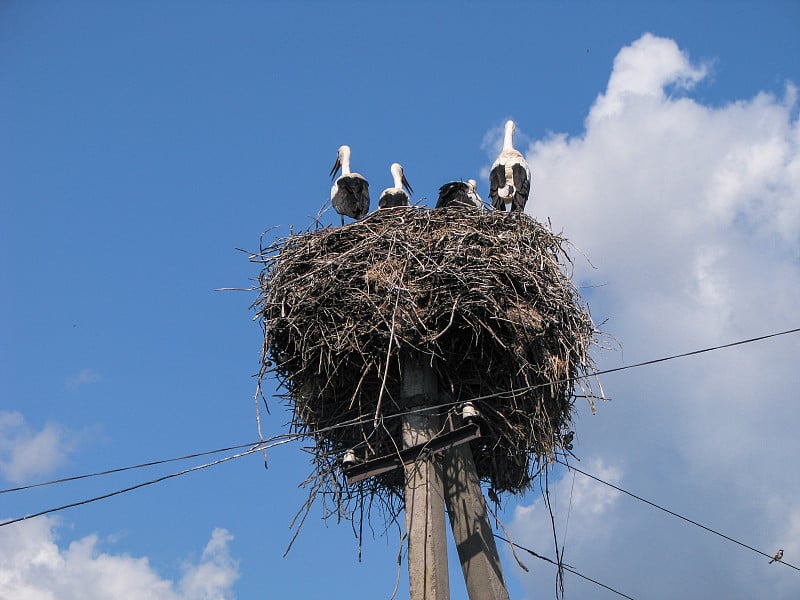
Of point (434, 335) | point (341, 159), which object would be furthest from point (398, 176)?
point (434, 335)

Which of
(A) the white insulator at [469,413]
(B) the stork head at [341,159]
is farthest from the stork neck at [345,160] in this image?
(A) the white insulator at [469,413]

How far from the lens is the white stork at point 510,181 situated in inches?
380

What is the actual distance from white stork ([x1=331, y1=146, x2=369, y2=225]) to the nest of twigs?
201 cm

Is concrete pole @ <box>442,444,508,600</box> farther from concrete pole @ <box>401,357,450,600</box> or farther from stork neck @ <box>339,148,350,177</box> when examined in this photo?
stork neck @ <box>339,148,350,177</box>

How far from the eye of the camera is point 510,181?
9789 mm

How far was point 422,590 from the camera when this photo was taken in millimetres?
6332

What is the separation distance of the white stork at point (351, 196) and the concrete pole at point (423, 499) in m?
2.92

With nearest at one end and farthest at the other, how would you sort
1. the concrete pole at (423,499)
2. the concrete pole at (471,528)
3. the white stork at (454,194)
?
the concrete pole at (423,499), the concrete pole at (471,528), the white stork at (454,194)

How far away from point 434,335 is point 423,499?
101cm

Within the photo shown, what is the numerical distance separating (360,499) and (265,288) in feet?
5.10

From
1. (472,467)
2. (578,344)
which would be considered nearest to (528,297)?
(578,344)

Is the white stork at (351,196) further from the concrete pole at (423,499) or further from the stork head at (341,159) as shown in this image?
the concrete pole at (423,499)

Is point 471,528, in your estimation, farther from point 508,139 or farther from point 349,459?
point 508,139

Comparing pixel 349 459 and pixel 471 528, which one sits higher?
pixel 349 459
